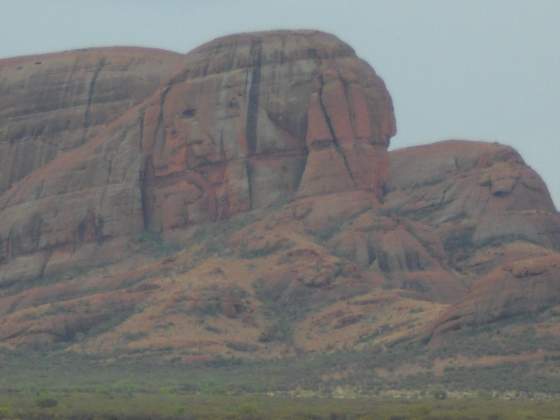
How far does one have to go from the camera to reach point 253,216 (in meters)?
156

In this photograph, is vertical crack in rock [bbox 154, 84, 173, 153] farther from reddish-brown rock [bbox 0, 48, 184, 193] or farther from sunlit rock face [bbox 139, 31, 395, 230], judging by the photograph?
reddish-brown rock [bbox 0, 48, 184, 193]

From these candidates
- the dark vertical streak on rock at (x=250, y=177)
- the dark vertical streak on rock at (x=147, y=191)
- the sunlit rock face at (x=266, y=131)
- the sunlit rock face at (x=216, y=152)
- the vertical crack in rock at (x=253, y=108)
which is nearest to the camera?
the sunlit rock face at (x=266, y=131)

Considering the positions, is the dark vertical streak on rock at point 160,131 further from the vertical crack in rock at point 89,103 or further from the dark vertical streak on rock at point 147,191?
the vertical crack in rock at point 89,103

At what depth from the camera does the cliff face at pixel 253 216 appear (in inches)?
5753

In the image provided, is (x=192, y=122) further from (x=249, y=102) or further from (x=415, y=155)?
(x=415, y=155)

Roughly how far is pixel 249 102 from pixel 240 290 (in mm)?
14708

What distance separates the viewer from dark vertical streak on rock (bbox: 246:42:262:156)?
157500 mm

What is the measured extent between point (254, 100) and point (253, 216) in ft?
23.5

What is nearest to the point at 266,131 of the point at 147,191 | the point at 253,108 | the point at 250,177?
the point at 253,108

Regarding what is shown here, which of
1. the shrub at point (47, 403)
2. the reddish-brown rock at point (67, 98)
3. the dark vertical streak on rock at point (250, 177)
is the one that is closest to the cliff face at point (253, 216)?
the dark vertical streak on rock at point (250, 177)

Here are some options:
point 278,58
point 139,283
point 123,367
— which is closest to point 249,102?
point 278,58

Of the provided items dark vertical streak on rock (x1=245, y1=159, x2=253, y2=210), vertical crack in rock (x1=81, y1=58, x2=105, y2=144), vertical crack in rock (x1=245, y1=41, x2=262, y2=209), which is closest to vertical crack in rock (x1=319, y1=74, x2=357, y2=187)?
vertical crack in rock (x1=245, y1=41, x2=262, y2=209)

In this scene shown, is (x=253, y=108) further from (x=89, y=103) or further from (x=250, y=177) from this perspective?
(x=89, y=103)

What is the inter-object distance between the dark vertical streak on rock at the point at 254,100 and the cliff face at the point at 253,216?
132 mm
